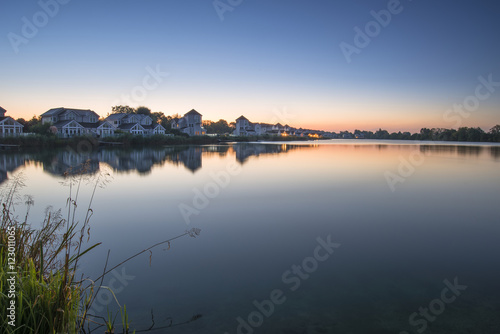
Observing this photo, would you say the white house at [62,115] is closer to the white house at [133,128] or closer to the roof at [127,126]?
the roof at [127,126]

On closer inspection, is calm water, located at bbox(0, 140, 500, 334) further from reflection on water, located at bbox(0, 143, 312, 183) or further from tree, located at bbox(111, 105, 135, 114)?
tree, located at bbox(111, 105, 135, 114)

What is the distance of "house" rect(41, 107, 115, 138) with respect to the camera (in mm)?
52438

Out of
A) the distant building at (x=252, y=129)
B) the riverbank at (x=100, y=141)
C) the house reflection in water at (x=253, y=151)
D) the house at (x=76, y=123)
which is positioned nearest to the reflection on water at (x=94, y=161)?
the house reflection in water at (x=253, y=151)

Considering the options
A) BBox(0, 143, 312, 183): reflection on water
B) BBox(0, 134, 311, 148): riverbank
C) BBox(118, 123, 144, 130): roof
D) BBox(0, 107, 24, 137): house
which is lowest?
BBox(0, 143, 312, 183): reflection on water

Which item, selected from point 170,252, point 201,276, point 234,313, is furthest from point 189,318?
point 170,252

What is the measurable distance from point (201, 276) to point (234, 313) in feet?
4.08

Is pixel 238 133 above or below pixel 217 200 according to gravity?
above

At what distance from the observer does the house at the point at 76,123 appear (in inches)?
2064

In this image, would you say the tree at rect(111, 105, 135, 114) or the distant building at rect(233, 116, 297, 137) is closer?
the tree at rect(111, 105, 135, 114)

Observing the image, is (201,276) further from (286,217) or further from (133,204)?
(133,204)

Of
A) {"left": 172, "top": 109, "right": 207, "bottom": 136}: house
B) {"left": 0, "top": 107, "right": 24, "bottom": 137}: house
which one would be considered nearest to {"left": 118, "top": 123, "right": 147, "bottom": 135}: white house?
{"left": 172, "top": 109, "right": 207, "bottom": 136}: house

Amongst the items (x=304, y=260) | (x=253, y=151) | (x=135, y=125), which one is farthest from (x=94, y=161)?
(x=135, y=125)

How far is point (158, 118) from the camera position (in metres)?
97.1

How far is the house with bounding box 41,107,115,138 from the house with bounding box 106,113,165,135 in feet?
13.8
